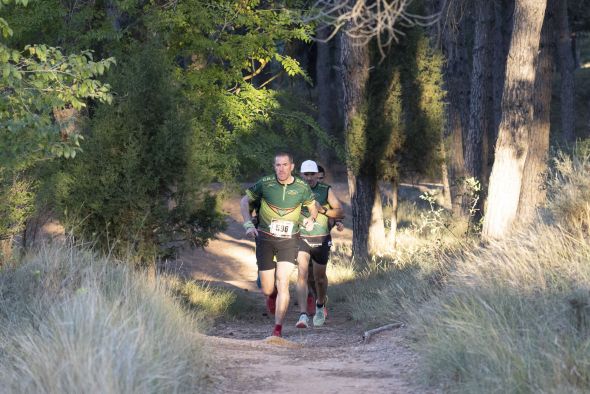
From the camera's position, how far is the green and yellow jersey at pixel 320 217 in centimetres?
1191

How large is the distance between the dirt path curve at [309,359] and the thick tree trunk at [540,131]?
416cm

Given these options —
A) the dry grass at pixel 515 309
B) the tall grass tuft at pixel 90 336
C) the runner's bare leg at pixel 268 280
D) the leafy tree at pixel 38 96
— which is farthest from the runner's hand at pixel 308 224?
the leafy tree at pixel 38 96

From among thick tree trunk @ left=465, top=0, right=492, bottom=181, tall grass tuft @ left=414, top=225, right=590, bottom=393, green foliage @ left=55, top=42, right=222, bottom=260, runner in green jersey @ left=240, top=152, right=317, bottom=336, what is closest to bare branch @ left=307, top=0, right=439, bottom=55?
tall grass tuft @ left=414, top=225, right=590, bottom=393

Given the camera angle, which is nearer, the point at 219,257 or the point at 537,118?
the point at 537,118

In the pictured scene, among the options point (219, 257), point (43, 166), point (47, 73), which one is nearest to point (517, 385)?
point (47, 73)

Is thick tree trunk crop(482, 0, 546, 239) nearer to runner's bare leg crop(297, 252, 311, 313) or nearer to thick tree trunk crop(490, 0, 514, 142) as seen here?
runner's bare leg crop(297, 252, 311, 313)

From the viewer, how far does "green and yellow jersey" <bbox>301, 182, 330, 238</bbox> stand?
11.9 m

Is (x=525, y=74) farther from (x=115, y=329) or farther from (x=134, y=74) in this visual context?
(x=115, y=329)

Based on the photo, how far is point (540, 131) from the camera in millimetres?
16578

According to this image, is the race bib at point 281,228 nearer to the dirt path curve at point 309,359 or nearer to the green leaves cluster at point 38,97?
the dirt path curve at point 309,359

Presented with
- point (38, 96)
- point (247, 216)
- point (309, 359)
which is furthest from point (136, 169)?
point (309, 359)

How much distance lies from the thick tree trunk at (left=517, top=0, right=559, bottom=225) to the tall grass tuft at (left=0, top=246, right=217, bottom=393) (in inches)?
332

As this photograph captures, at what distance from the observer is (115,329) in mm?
6312

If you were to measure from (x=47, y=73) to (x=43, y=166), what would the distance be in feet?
14.3
